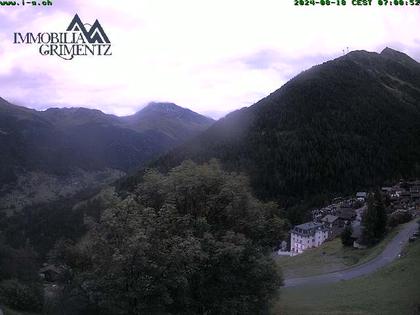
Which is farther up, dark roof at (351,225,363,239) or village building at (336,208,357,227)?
dark roof at (351,225,363,239)

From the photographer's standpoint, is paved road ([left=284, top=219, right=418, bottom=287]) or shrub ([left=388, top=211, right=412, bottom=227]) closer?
paved road ([left=284, top=219, right=418, bottom=287])

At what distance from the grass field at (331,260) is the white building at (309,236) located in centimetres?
2959

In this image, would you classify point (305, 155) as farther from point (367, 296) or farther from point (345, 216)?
point (367, 296)

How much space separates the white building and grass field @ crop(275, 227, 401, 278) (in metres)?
29.6

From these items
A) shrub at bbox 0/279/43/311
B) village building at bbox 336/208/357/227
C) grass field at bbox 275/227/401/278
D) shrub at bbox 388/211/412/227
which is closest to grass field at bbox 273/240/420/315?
grass field at bbox 275/227/401/278

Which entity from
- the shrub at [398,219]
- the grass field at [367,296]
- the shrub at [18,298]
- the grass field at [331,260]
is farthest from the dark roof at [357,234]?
the shrub at [18,298]

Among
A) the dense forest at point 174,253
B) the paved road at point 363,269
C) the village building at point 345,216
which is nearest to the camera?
the dense forest at point 174,253

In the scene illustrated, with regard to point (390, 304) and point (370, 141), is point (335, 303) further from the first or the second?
point (370, 141)

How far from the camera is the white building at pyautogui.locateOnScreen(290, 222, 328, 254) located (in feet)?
338

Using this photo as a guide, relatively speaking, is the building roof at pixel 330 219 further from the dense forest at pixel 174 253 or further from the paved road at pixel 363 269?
the dense forest at pixel 174 253

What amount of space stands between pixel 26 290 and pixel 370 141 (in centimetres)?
18487

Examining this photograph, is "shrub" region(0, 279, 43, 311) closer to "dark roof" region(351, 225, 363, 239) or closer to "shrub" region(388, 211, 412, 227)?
"dark roof" region(351, 225, 363, 239)

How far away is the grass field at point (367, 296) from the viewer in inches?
1048

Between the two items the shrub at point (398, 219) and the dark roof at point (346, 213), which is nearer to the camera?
the shrub at point (398, 219)
